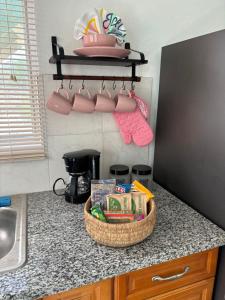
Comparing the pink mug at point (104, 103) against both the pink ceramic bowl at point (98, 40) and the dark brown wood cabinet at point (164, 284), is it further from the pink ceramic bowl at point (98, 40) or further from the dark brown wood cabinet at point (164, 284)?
the dark brown wood cabinet at point (164, 284)

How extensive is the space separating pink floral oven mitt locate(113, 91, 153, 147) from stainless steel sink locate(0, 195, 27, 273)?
65 centimetres

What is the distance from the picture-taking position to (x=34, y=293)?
2.19 ft

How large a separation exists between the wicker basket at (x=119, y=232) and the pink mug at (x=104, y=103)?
559mm

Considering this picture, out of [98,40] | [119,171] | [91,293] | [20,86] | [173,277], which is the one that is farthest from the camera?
[119,171]

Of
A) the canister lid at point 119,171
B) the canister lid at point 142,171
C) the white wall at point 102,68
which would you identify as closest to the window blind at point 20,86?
the white wall at point 102,68

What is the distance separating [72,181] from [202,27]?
3.81 feet

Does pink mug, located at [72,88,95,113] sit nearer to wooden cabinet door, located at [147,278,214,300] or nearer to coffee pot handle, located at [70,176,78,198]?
coffee pot handle, located at [70,176,78,198]

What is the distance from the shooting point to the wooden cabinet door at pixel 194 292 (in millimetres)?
933

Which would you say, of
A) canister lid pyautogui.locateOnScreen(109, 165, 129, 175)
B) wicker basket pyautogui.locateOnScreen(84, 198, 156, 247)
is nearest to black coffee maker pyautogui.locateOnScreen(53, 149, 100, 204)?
canister lid pyautogui.locateOnScreen(109, 165, 129, 175)

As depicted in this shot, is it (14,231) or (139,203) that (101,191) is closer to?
(139,203)

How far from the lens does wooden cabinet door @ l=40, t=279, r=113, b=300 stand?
2.48ft

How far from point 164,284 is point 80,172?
23.5 inches

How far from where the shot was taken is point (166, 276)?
2.93ft

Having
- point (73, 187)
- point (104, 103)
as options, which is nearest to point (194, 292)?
point (73, 187)
